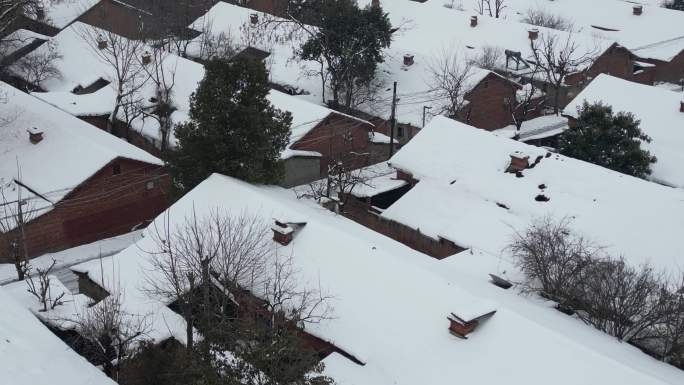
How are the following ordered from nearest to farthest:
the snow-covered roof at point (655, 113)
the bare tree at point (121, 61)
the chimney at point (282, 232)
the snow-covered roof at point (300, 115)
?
1. the chimney at point (282, 232)
2. the snow-covered roof at point (655, 113)
3. the snow-covered roof at point (300, 115)
4. the bare tree at point (121, 61)

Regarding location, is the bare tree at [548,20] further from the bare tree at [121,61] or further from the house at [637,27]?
the bare tree at [121,61]

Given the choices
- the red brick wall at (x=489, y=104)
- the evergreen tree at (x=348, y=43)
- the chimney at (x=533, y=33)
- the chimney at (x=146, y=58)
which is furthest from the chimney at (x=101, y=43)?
the chimney at (x=533, y=33)

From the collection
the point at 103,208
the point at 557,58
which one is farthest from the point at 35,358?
the point at 557,58

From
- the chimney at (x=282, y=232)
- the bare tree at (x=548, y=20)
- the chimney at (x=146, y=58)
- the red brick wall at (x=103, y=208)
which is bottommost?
the red brick wall at (x=103, y=208)

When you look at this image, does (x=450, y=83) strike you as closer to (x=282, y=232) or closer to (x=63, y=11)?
(x=282, y=232)

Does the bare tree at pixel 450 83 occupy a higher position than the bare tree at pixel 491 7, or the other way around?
the bare tree at pixel 491 7

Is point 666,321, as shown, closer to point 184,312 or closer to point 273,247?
point 273,247
